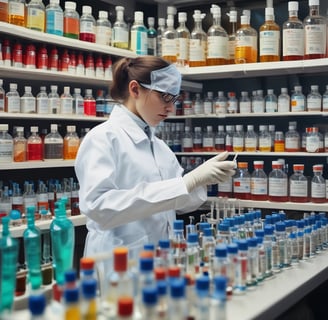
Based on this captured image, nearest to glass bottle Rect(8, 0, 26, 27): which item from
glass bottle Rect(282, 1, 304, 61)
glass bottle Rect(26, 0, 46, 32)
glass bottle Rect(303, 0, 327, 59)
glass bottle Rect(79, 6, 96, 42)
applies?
glass bottle Rect(26, 0, 46, 32)

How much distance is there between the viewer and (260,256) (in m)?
1.86

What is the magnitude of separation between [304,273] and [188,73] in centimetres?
196

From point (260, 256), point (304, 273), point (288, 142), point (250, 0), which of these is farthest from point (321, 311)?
point (250, 0)

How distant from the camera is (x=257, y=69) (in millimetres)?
3395

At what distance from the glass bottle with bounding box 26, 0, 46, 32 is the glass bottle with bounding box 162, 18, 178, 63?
934 millimetres

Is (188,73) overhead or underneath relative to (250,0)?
underneath

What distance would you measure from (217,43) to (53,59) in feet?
3.82

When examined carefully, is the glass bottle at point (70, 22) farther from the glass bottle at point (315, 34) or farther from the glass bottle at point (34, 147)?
the glass bottle at point (315, 34)

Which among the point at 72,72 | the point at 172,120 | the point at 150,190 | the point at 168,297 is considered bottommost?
the point at 168,297

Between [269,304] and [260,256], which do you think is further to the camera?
[260,256]

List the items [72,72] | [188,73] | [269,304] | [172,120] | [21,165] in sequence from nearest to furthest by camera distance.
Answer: [269,304] < [21,165] < [72,72] < [188,73] < [172,120]

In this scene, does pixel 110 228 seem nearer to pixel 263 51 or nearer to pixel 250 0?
pixel 263 51

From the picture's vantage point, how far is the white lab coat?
1.99 m

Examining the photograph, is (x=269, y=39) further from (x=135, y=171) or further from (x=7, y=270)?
(x=7, y=270)
